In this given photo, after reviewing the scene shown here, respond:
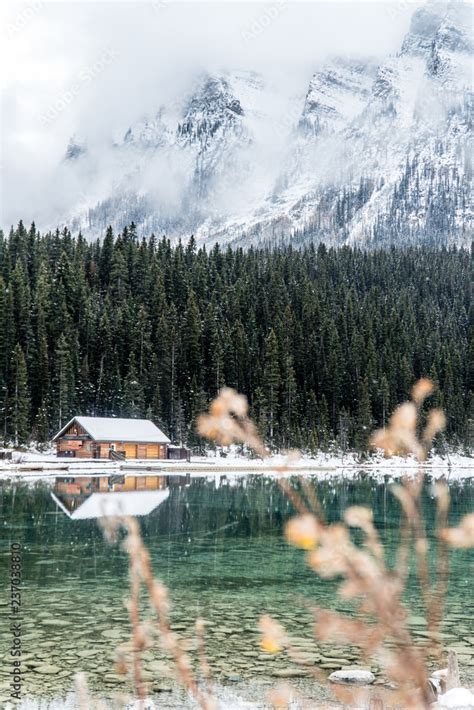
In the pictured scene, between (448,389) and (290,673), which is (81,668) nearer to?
(290,673)

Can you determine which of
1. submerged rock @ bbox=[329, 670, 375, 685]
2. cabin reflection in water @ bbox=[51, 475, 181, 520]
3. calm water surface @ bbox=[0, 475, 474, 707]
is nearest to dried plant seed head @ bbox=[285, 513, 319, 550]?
calm water surface @ bbox=[0, 475, 474, 707]

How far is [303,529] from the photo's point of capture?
1.34 m

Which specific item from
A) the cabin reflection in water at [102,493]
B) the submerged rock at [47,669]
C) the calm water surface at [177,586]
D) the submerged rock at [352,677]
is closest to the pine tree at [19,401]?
the cabin reflection in water at [102,493]

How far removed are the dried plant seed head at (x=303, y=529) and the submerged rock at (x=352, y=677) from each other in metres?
9.61

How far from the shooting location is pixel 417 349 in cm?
12275

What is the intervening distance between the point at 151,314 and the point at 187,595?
92907 mm

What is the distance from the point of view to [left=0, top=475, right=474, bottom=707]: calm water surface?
A: 433 inches

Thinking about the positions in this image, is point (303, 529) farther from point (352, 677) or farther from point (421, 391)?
point (352, 677)

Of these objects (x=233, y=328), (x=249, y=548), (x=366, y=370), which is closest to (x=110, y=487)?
(x=249, y=548)

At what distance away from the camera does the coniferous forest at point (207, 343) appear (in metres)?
89.4

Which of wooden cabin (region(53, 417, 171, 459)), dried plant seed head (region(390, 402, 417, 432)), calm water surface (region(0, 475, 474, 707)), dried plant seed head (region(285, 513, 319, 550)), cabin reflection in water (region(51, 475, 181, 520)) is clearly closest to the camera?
dried plant seed head (region(285, 513, 319, 550))

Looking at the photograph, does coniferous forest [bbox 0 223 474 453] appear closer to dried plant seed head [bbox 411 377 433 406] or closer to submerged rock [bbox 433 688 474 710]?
submerged rock [bbox 433 688 474 710]

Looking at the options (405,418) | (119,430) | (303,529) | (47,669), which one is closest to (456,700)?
(47,669)

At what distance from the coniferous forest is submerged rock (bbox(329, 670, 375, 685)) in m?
71.4
